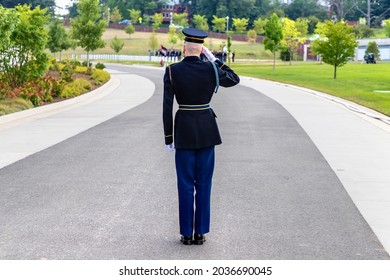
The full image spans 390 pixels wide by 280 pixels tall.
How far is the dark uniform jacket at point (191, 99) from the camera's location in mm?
6578

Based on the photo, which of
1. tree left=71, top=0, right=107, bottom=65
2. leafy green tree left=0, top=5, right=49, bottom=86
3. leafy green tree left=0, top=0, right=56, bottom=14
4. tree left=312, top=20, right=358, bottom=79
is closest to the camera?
leafy green tree left=0, top=5, right=49, bottom=86

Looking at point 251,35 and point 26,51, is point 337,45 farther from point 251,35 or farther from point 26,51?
point 251,35

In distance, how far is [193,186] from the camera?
667 cm

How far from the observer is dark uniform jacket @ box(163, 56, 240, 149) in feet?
21.6

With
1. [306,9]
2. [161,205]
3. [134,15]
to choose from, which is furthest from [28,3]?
[161,205]

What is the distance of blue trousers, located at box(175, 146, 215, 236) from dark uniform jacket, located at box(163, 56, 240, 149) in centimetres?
12

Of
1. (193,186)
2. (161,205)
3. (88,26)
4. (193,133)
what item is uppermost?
(88,26)

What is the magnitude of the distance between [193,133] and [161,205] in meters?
2.01

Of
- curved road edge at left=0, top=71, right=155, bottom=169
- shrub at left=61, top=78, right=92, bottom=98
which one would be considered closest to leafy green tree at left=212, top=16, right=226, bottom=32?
shrub at left=61, top=78, right=92, bottom=98

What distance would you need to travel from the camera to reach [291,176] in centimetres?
1041

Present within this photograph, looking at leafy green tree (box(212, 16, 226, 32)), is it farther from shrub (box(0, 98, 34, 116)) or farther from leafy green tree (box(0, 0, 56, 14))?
shrub (box(0, 98, 34, 116))

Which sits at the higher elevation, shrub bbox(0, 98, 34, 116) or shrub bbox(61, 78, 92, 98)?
shrub bbox(0, 98, 34, 116)
